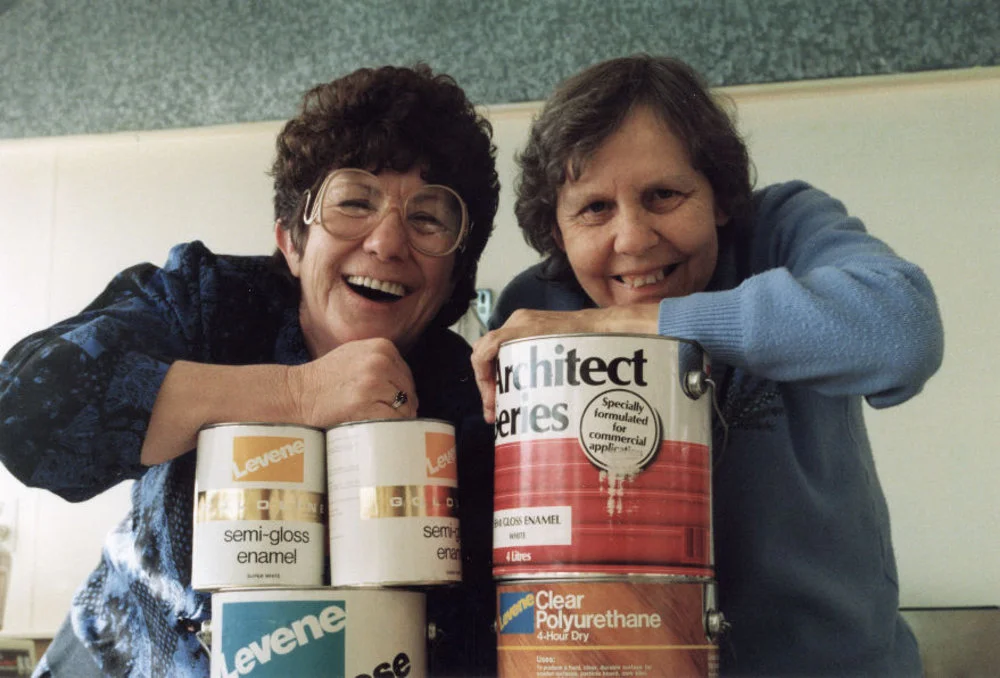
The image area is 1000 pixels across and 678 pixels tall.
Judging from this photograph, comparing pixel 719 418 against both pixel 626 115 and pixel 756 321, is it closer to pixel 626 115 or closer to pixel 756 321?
pixel 756 321

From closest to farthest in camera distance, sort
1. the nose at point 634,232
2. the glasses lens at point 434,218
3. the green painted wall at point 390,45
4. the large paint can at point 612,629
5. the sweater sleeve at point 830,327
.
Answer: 1. the large paint can at point 612,629
2. the sweater sleeve at point 830,327
3. the nose at point 634,232
4. the glasses lens at point 434,218
5. the green painted wall at point 390,45

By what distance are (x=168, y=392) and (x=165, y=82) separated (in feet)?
7.11

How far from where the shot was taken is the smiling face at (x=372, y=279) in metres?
1.09

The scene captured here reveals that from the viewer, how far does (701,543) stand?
71 cm

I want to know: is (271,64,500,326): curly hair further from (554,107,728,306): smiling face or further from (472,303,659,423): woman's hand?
(472,303,659,423): woman's hand

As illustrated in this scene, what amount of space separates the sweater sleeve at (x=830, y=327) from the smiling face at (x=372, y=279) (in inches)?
14.6

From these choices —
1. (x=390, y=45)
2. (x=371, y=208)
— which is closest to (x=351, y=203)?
(x=371, y=208)

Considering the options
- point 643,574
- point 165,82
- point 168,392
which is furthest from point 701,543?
point 165,82

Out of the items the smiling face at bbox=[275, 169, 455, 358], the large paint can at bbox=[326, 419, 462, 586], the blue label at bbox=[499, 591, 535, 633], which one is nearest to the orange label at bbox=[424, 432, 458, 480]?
the large paint can at bbox=[326, 419, 462, 586]

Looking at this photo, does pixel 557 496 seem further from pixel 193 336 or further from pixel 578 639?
pixel 193 336

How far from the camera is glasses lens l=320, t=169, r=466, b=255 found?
3.60 feet

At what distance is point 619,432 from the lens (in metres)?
0.70

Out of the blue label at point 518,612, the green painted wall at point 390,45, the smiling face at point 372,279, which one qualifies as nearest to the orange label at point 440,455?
the blue label at point 518,612

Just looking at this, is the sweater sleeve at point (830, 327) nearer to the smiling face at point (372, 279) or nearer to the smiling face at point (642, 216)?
the smiling face at point (642, 216)
